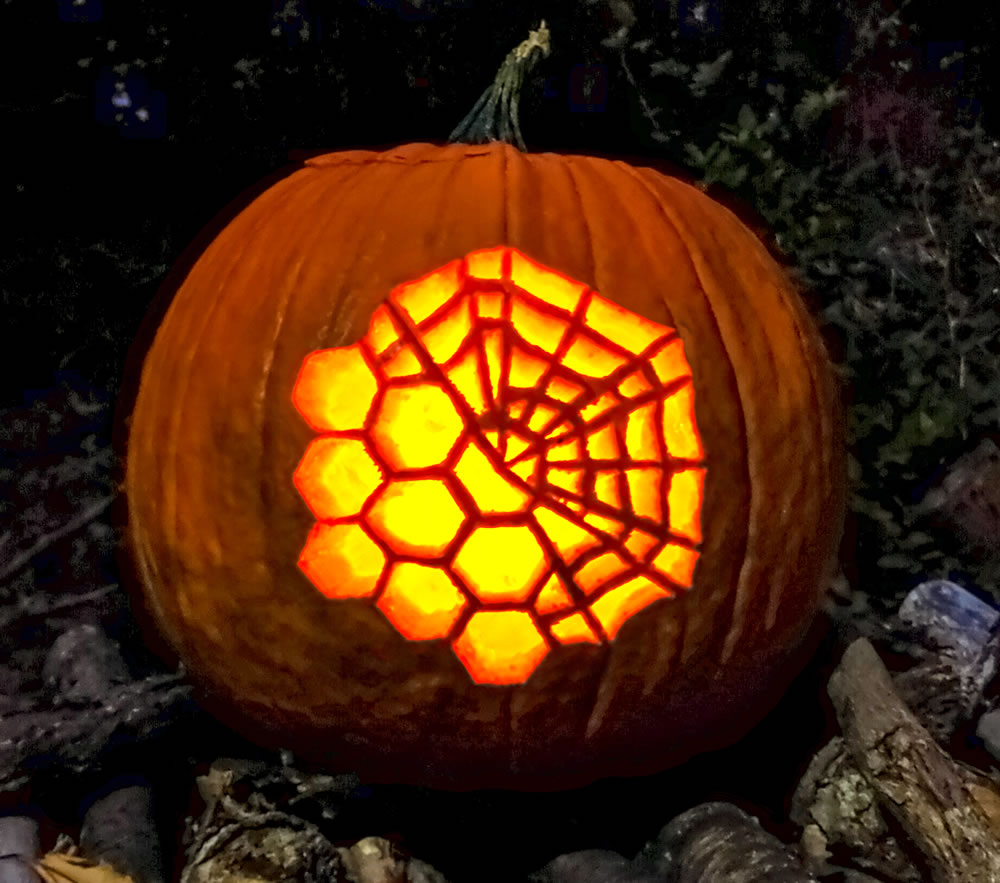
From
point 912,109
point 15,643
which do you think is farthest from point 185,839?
point 912,109

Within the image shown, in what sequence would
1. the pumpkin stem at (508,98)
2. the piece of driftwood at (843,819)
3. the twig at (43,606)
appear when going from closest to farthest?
the piece of driftwood at (843,819) < the pumpkin stem at (508,98) < the twig at (43,606)

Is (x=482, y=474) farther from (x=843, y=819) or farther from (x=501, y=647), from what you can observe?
(x=843, y=819)

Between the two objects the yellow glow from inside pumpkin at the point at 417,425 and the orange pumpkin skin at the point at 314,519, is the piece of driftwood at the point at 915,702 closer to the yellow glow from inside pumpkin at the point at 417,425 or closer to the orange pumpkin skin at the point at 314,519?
the orange pumpkin skin at the point at 314,519

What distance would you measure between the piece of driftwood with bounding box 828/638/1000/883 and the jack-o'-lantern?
13 centimetres

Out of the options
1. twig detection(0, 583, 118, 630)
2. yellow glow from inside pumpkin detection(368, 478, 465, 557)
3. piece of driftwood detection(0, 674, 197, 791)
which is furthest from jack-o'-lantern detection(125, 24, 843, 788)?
twig detection(0, 583, 118, 630)

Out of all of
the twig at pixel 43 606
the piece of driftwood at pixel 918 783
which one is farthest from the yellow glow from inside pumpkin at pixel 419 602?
the twig at pixel 43 606

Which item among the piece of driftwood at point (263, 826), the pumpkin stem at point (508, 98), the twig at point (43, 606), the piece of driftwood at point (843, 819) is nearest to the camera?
the piece of driftwood at point (263, 826)

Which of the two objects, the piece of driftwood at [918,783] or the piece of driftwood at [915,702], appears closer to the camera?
the piece of driftwood at [918,783]

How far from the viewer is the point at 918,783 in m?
1.00

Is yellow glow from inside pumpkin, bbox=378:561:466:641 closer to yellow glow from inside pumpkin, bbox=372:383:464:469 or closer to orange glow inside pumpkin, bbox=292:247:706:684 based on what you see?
orange glow inside pumpkin, bbox=292:247:706:684

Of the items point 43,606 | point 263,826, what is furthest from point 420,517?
point 43,606

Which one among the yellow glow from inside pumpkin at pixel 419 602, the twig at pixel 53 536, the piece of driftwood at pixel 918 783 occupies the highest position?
A: the yellow glow from inside pumpkin at pixel 419 602

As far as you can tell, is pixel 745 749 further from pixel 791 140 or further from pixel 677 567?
pixel 791 140

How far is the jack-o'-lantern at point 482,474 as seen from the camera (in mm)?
950
